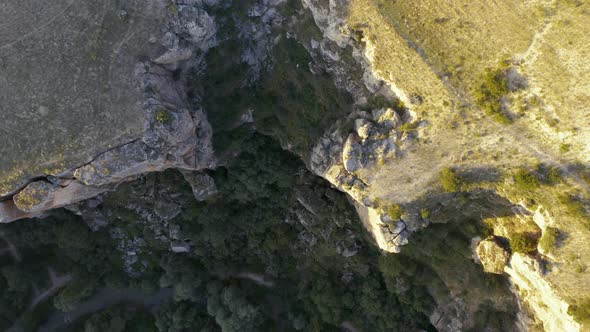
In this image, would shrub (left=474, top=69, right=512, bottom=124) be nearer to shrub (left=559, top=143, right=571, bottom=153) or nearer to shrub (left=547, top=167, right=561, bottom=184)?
shrub (left=559, top=143, right=571, bottom=153)

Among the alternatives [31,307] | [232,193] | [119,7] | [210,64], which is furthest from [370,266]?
[31,307]

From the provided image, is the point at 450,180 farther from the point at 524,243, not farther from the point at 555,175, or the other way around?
the point at 524,243

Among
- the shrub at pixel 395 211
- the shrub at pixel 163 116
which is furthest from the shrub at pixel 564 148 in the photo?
the shrub at pixel 163 116

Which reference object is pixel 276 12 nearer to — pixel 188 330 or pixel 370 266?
pixel 370 266

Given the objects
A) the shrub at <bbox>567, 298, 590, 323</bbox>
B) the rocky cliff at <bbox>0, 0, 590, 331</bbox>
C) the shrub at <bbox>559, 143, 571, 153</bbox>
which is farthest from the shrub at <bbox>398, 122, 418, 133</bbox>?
the shrub at <bbox>567, 298, 590, 323</bbox>

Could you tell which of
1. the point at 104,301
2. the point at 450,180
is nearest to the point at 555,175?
the point at 450,180
